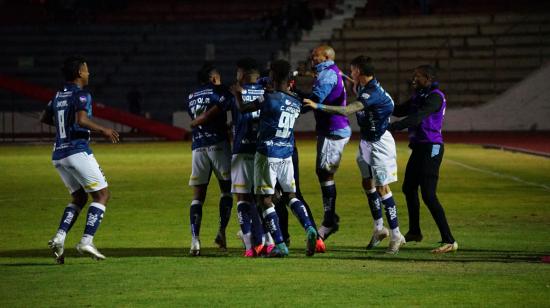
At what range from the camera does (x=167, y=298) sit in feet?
31.7

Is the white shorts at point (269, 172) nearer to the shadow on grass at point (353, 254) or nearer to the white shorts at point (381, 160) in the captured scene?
the shadow on grass at point (353, 254)

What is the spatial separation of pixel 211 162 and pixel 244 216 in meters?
0.78

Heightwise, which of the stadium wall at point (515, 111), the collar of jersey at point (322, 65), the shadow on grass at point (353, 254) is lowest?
the stadium wall at point (515, 111)

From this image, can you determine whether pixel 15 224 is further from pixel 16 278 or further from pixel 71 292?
pixel 71 292

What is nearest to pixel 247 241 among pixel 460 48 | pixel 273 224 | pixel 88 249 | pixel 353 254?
pixel 273 224

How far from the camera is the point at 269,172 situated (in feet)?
39.9

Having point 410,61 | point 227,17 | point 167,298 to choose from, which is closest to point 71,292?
point 167,298

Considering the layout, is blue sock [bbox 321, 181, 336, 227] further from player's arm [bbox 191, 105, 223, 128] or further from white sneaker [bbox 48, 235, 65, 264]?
white sneaker [bbox 48, 235, 65, 264]

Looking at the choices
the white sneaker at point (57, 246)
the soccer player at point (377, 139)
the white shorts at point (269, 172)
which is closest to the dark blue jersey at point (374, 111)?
the soccer player at point (377, 139)

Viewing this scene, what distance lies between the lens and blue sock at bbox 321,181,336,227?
13.8 m

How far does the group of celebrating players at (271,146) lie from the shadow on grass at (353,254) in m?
0.17

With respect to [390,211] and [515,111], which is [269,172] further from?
[515,111]

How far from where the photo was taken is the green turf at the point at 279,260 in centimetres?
977

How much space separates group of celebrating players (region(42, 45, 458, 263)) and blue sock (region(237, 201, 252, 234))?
0.5 inches
